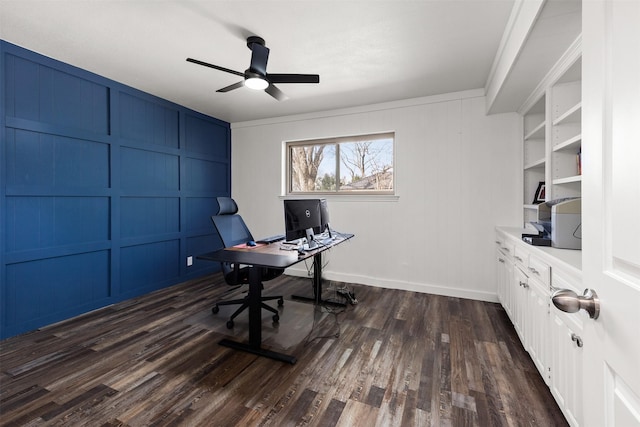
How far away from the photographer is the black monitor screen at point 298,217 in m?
2.49

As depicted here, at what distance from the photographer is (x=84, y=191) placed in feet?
9.48

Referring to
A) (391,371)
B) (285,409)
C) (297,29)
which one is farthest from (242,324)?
(297,29)

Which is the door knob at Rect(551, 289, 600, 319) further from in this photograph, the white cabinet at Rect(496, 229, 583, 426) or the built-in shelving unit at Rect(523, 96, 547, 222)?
the built-in shelving unit at Rect(523, 96, 547, 222)

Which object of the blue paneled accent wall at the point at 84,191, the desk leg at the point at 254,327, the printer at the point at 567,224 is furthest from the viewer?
the blue paneled accent wall at the point at 84,191

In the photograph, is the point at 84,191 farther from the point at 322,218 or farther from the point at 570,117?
the point at 570,117

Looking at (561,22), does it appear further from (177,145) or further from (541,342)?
(177,145)

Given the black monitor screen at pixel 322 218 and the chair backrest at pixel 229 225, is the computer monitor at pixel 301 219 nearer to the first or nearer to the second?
the black monitor screen at pixel 322 218

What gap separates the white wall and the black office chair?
1.44m

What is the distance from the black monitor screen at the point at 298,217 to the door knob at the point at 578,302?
2003mm

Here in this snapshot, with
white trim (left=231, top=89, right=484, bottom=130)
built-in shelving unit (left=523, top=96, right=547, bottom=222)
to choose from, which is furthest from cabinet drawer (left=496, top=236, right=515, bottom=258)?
white trim (left=231, top=89, right=484, bottom=130)

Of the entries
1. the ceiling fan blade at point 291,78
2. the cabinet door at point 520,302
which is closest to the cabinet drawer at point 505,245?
the cabinet door at point 520,302

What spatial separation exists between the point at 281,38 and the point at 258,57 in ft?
0.90

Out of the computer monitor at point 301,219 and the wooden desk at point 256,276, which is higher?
the computer monitor at point 301,219

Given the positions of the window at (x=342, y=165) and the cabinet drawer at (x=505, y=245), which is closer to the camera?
the cabinet drawer at (x=505, y=245)
